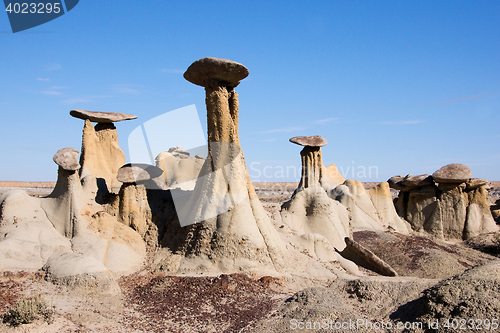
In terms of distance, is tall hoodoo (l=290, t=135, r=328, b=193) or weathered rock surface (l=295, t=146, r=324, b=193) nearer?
tall hoodoo (l=290, t=135, r=328, b=193)

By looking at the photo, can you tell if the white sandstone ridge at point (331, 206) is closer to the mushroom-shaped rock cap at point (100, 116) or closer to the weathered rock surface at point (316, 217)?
the weathered rock surface at point (316, 217)

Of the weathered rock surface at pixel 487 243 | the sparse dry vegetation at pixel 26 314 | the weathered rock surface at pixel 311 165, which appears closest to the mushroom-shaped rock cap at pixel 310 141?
the weathered rock surface at pixel 311 165

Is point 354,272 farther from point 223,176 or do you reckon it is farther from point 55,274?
point 55,274

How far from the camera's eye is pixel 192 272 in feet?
24.6

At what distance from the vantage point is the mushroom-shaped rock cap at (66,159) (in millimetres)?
7887

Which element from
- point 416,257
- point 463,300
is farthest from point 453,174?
point 463,300

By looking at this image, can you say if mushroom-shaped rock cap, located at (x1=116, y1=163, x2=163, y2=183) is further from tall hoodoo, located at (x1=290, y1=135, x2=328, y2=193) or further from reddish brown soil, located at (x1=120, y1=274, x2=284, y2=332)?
tall hoodoo, located at (x1=290, y1=135, x2=328, y2=193)

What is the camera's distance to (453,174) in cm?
1675

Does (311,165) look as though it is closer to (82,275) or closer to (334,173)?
(334,173)

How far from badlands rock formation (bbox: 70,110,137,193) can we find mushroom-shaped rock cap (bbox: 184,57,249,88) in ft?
14.1

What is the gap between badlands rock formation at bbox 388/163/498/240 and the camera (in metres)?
16.9

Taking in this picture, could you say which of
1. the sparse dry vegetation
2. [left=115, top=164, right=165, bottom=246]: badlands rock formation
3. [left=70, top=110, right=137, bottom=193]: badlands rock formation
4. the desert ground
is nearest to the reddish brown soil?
the desert ground

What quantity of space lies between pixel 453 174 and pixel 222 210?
13040 mm

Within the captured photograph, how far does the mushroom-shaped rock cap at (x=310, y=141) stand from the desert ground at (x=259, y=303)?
31.1 feet
